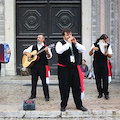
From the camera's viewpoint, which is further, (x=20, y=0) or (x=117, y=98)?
(x=20, y=0)

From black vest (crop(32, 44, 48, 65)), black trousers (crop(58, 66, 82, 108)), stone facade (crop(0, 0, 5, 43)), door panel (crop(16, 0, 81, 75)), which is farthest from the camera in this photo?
door panel (crop(16, 0, 81, 75))

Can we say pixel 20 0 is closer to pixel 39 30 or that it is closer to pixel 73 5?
pixel 39 30

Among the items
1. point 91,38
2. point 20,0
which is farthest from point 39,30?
point 91,38

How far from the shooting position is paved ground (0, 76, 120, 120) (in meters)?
6.35

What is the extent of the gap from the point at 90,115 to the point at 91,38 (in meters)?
5.61

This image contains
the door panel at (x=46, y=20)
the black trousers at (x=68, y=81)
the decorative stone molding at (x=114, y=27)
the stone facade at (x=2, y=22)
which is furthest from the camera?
the door panel at (x=46, y=20)

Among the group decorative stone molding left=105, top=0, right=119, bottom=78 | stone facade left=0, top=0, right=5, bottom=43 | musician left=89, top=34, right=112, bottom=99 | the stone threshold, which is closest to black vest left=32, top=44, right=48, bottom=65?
musician left=89, top=34, right=112, bottom=99

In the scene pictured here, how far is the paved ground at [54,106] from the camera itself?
635cm

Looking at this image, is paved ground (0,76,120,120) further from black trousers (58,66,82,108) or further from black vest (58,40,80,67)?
black vest (58,40,80,67)

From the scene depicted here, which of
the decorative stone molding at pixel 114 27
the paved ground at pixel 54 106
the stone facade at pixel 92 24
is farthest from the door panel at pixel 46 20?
the paved ground at pixel 54 106

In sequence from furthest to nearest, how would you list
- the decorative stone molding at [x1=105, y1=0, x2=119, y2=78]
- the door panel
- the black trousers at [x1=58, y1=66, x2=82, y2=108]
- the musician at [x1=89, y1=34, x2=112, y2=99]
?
the door panel < the decorative stone molding at [x1=105, y1=0, x2=119, y2=78] < the musician at [x1=89, y1=34, x2=112, y2=99] < the black trousers at [x1=58, y1=66, x2=82, y2=108]

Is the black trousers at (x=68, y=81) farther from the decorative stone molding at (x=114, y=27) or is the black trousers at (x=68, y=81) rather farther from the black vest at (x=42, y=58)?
the decorative stone molding at (x=114, y=27)

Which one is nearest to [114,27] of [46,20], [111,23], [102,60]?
[111,23]

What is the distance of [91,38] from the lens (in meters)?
11.5
